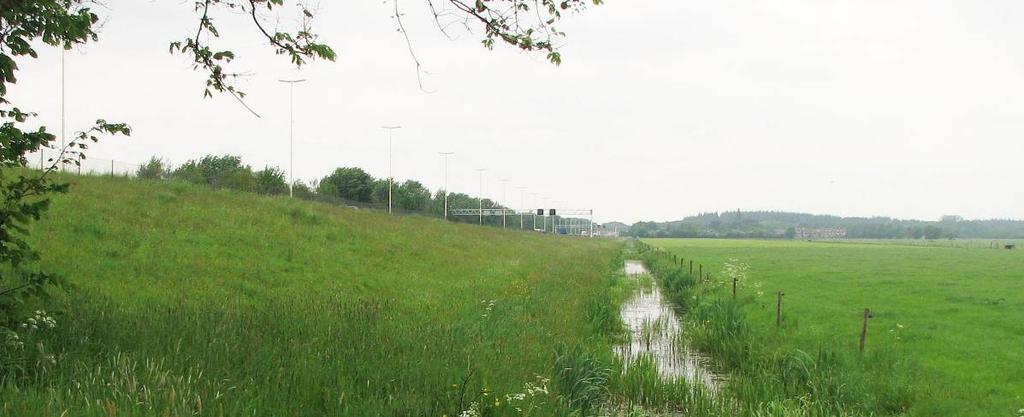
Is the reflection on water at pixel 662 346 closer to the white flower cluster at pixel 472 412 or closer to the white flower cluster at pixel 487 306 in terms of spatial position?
the white flower cluster at pixel 487 306

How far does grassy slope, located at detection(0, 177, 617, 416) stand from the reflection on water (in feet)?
4.62

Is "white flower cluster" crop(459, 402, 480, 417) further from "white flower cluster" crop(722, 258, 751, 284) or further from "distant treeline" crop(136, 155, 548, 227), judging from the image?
"distant treeline" crop(136, 155, 548, 227)

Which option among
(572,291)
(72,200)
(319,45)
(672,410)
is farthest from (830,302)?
(72,200)

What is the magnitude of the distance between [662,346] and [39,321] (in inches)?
494

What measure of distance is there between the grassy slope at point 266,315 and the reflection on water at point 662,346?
4.62 feet

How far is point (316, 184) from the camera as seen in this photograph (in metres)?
107

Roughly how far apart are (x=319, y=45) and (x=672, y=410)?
296 inches

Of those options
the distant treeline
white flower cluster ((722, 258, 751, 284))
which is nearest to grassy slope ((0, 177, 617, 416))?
white flower cluster ((722, 258, 751, 284))

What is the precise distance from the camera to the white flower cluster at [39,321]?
6.94 meters

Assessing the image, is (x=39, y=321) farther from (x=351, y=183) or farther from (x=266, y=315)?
(x=351, y=183)

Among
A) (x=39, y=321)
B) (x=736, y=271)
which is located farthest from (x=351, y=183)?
(x=39, y=321)

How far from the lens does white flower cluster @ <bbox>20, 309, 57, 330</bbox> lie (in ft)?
22.8

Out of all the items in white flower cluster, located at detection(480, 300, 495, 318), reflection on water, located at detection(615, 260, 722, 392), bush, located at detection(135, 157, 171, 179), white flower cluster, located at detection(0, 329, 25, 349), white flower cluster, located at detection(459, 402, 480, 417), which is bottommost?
reflection on water, located at detection(615, 260, 722, 392)

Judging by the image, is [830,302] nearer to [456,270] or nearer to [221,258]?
[456,270]
